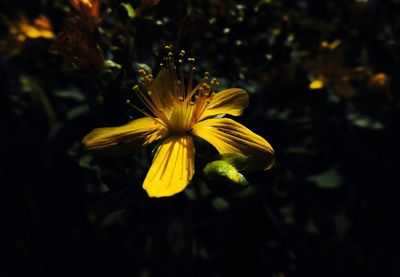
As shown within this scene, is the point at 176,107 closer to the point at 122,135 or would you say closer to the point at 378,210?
the point at 122,135

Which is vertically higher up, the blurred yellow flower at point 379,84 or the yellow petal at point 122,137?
the yellow petal at point 122,137

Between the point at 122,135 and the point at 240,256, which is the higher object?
the point at 122,135

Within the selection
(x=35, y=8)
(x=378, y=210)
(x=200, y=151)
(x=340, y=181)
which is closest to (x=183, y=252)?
(x=200, y=151)

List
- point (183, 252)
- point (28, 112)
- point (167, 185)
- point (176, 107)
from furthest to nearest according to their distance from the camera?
point (28, 112) → point (183, 252) → point (176, 107) → point (167, 185)

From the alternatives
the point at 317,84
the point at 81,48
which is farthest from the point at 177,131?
the point at 317,84

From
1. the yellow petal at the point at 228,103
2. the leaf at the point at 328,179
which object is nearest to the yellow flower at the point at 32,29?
the yellow petal at the point at 228,103

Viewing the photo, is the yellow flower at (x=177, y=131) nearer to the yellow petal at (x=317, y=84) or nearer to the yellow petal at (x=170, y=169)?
the yellow petal at (x=170, y=169)

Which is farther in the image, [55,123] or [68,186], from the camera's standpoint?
[68,186]

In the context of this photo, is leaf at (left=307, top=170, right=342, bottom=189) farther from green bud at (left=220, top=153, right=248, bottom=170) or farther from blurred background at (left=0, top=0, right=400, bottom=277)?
green bud at (left=220, top=153, right=248, bottom=170)

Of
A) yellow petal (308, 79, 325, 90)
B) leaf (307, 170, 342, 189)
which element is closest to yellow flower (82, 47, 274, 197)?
yellow petal (308, 79, 325, 90)
